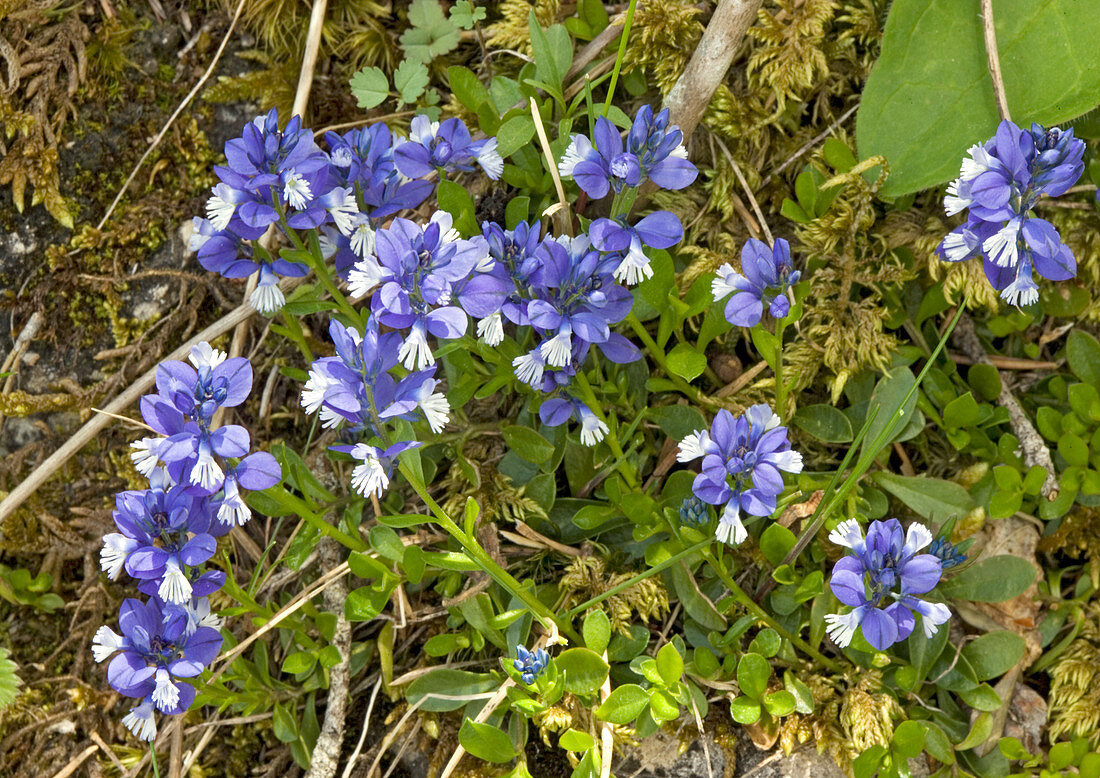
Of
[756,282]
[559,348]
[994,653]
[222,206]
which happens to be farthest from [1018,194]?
[222,206]

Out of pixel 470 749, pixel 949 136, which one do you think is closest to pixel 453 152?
pixel 949 136

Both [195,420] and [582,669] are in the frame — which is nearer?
[195,420]

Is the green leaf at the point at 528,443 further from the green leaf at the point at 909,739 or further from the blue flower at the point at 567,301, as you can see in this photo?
the green leaf at the point at 909,739

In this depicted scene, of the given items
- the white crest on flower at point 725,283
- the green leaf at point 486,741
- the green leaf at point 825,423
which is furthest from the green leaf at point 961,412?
the green leaf at point 486,741

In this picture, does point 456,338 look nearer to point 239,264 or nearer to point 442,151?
point 442,151

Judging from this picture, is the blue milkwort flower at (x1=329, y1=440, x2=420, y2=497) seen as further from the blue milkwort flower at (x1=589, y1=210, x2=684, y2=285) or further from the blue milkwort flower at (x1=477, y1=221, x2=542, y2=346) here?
the blue milkwort flower at (x1=589, y1=210, x2=684, y2=285)

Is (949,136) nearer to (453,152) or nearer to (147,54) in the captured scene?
(453,152)
